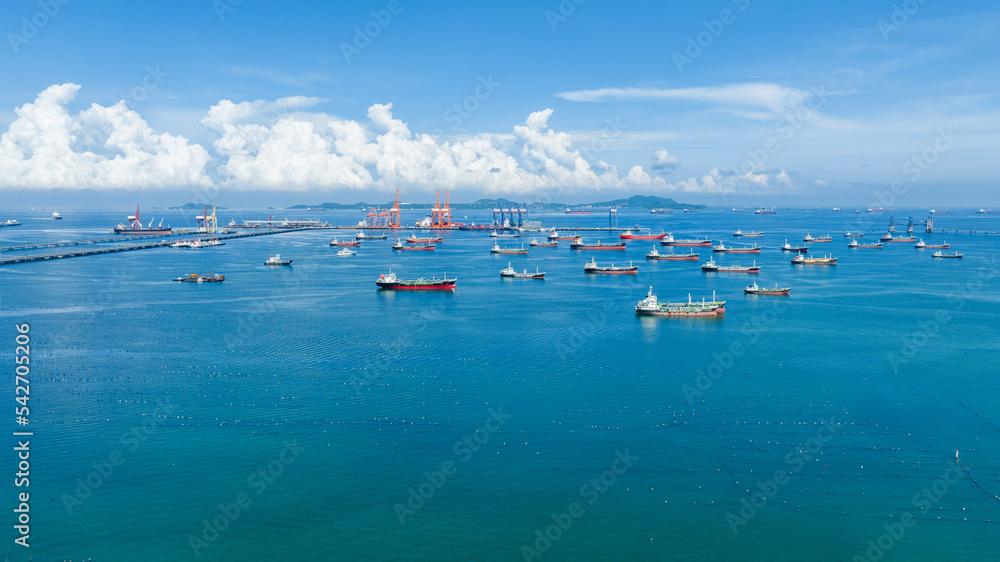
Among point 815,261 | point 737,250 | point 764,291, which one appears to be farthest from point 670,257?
point 764,291

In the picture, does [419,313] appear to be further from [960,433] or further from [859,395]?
[960,433]

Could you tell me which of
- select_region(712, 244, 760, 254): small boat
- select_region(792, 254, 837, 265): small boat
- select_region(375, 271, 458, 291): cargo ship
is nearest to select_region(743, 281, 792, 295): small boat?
select_region(375, 271, 458, 291): cargo ship

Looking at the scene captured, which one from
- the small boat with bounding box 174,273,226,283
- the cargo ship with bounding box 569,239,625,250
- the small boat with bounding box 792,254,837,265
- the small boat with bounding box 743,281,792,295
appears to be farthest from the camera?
the cargo ship with bounding box 569,239,625,250

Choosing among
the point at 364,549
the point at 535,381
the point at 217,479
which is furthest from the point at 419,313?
the point at 364,549

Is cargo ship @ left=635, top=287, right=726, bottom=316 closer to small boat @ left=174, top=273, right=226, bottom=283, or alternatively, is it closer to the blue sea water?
the blue sea water

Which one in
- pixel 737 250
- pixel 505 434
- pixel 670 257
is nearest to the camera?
pixel 505 434

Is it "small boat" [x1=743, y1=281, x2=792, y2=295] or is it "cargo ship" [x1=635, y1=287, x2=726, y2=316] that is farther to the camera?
"small boat" [x1=743, y1=281, x2=792, y2=295]

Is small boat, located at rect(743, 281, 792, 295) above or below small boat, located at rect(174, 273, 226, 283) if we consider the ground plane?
below

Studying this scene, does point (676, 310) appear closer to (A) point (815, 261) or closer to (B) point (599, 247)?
(A) point (815, 261)

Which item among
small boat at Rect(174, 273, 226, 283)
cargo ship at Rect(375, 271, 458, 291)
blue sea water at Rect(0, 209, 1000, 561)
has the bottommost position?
Answer: blue sea water at Rect(0, 209, 1000, 561)
